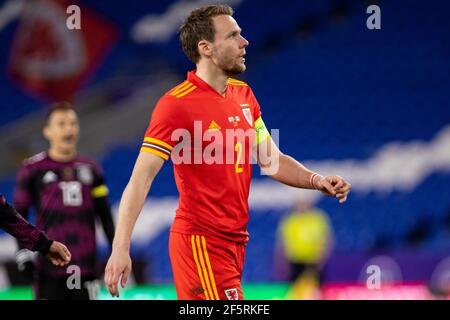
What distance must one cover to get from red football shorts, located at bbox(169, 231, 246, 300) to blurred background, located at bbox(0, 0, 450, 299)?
743 centimetres

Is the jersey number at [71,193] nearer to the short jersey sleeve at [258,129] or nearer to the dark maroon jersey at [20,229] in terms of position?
the dark maroon jersey at [20,229]

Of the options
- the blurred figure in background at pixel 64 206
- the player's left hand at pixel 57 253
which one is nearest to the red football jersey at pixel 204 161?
the player's left hand at pixel 57 253

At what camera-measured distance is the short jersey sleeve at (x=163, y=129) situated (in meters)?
4.00

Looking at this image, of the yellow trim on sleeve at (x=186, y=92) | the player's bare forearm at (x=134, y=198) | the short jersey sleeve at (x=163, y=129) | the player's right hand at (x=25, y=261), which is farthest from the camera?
the player's right hand at (x=25, y=261)

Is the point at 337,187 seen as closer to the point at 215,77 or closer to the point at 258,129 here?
the point at 258,129

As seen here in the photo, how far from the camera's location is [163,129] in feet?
13.2

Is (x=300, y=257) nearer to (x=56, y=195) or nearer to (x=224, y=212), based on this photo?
(x=56, y=195)

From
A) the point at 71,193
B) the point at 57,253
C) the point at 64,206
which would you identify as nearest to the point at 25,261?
the point at 64,206

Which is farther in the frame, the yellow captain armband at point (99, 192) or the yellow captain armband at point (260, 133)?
the yellow captain armband at point (99, 192)

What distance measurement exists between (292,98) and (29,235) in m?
8.24

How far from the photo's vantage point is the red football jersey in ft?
13.4

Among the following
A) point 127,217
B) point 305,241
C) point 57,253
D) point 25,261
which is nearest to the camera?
point 127,217

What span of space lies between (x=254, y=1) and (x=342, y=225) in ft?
11.6
